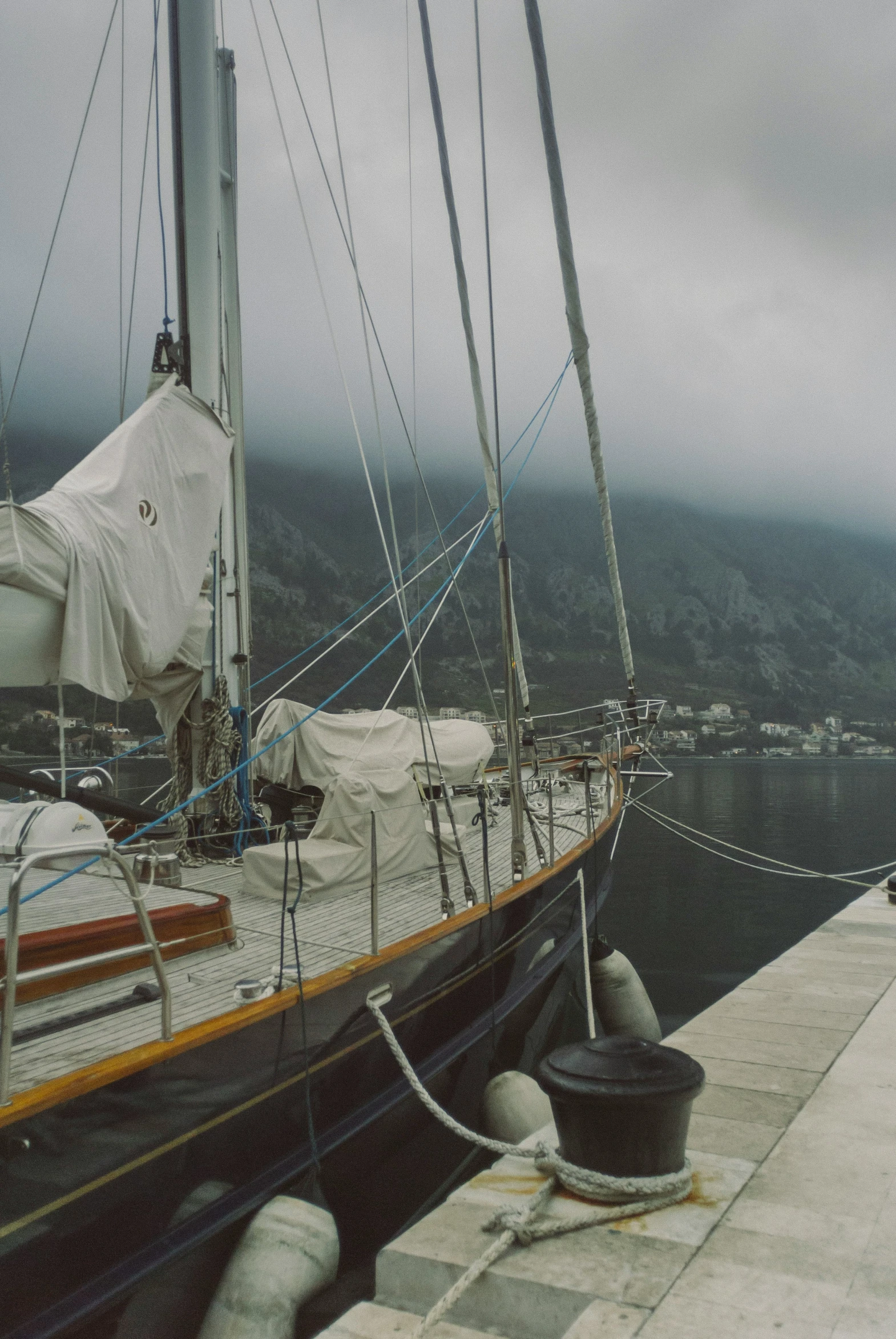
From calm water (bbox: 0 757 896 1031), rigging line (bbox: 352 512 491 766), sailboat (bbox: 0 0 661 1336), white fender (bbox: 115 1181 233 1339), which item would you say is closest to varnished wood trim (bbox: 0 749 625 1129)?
sailboat (bbox: 0 0 661 1336)

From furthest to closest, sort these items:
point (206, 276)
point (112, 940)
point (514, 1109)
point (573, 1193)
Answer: point (206, 276) → point (514, 1109) → point (112, 940) → point (573, 1193)

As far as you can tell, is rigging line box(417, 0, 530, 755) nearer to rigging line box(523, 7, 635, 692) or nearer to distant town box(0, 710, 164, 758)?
rigging line box(523, 7, 635, 692)

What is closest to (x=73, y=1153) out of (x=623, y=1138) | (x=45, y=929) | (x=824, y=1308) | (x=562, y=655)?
(x=45, y=929)

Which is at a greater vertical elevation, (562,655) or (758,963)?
(562,655)

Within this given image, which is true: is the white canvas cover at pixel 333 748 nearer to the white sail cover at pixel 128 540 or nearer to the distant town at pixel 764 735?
the white sail cover at pixel 128 540

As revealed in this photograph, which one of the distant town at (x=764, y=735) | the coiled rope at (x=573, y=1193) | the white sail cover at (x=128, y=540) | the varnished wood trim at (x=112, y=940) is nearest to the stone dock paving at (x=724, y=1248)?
the coiled rope at (x=573, y=1193)

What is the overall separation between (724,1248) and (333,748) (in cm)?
600

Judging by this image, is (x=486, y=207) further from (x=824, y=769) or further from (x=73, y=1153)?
(x=824, y=769)

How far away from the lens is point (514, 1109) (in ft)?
19.4

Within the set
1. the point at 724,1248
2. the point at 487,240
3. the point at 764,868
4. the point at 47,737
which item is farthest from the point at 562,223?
the point at 47,737

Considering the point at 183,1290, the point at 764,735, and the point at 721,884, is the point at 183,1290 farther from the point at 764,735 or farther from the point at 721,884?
the point at 764,735

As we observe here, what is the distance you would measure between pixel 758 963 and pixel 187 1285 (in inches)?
456

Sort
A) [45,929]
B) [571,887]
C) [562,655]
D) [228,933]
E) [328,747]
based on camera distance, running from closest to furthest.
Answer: [45,929] → [228,933] → [328,747] → [571,887] → [562,655]

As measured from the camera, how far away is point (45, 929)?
5.22 m
